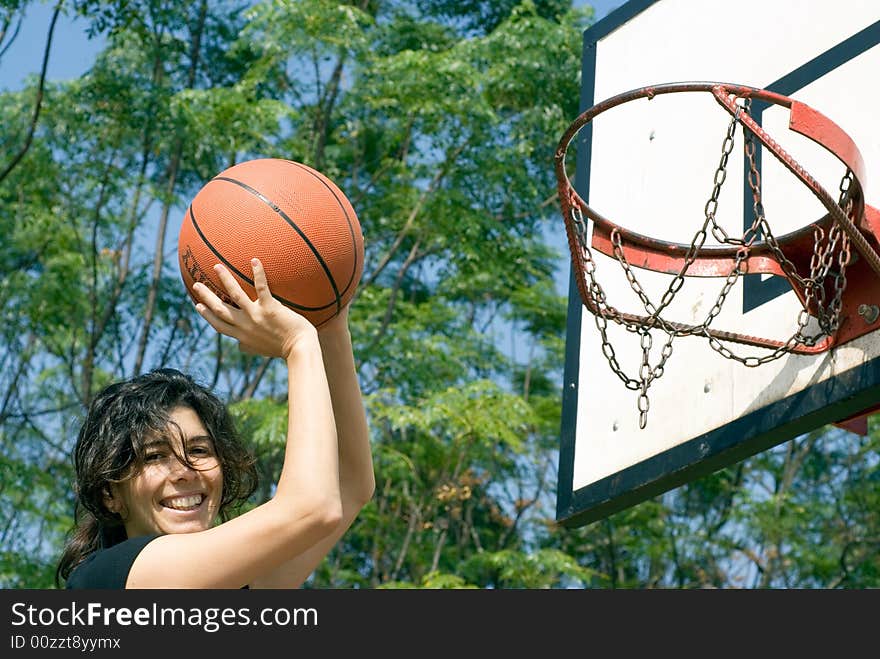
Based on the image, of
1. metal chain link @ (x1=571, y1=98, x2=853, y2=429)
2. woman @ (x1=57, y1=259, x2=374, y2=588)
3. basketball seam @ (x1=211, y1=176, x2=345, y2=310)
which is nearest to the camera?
woman @ (x1=57, y1=259, x2=374, y2=588)

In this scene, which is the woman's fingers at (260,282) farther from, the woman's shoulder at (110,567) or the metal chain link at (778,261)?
the metal chain link at (778,261)

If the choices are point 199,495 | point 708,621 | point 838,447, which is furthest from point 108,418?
point 838,447

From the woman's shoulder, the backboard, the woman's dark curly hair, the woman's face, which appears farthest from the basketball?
the backboard

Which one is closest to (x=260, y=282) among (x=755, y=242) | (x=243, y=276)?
(x=243, y=276)

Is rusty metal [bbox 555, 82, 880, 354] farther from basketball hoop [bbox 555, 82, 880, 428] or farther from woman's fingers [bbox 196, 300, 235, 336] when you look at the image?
woman's fingers [bbox 196, 300, 235, 336]

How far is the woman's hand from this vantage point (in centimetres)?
223

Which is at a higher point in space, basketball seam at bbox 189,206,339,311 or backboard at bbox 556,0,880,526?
backboard at bbox 556,0,880,526

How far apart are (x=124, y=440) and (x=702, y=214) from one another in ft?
8.85

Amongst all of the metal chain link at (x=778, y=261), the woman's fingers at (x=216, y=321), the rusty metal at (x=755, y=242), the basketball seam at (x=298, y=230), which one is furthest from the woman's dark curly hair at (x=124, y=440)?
the rusty metal at (x=755, y=242)

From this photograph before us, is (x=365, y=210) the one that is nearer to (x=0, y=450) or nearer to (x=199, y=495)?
(x=0, y=450)

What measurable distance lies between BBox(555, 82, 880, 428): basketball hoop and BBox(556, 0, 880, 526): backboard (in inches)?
2.9

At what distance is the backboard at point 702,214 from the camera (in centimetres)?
399

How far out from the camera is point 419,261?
13.3 m

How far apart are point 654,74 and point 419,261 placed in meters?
8.33
